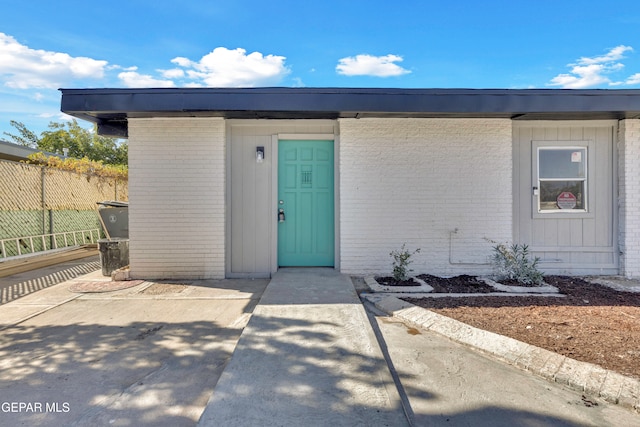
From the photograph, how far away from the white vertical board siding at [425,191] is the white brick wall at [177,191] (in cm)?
215

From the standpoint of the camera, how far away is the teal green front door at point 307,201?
6.12 meters

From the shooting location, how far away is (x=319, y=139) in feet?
20.1

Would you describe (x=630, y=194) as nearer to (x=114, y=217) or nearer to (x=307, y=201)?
(x=307, y=201)

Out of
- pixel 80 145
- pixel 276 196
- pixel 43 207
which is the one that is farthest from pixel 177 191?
pixel 80 145

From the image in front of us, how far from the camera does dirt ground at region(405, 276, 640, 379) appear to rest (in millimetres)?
2979

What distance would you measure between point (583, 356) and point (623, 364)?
25 centimetres

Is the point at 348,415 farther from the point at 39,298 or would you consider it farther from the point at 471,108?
the point at 39,298

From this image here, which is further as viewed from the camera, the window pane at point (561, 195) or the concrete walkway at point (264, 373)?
the window pane at point (561, 195)

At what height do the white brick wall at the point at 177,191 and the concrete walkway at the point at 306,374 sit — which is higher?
the white brick wall at the point at 177,191

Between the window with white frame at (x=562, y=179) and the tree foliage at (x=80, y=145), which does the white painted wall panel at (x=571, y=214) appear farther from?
the tree foliage at (x=80, y=145)

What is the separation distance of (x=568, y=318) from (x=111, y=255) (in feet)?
22.7

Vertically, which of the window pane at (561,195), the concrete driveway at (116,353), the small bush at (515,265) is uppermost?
the window pane at (561,195)

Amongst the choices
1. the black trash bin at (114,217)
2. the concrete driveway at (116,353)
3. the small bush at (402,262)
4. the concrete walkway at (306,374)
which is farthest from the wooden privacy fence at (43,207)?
the small bush at (402,262)

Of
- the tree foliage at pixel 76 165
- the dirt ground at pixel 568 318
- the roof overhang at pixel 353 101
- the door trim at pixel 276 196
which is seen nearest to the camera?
the dirt ground at pixel 568 318
